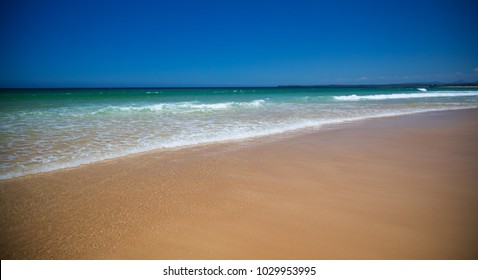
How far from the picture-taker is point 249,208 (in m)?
2.58

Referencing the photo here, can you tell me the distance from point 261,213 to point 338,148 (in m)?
3.19

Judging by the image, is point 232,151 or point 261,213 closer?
point 261,213

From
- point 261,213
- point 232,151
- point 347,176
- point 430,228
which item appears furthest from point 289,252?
point 232,151

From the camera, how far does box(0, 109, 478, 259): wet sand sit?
1967 mm

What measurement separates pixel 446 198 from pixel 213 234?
2.65 metres

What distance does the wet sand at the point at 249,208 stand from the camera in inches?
77.4

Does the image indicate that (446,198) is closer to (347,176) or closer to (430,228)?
(430,228)

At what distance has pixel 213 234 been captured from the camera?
2.14m
